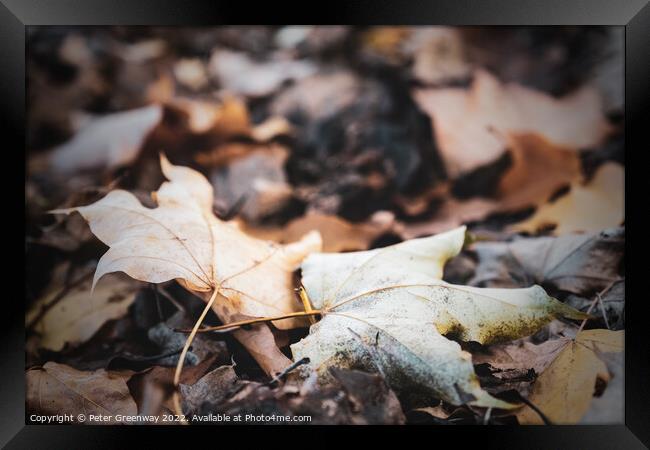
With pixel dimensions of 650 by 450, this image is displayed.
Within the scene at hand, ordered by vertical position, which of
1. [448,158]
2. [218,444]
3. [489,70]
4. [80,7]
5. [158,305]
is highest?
[80,7]

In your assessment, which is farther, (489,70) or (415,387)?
(489,70)

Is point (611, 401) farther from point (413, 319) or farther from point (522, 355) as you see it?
point (413, 319)

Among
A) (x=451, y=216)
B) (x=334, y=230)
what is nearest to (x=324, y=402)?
(x=334, y=230)

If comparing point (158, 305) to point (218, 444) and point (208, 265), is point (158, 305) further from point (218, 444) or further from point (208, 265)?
point (218, 444)

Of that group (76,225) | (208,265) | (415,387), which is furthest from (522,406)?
(76,225)

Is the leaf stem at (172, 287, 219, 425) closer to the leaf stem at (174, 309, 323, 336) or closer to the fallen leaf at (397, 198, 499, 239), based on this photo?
the leaf stem at (174, 309, 323, 336)

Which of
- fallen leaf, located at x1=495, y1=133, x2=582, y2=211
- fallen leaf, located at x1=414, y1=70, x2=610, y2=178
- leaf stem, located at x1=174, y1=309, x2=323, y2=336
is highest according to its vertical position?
fallen leaf, located at x1=414, y1=70, x2=610, y2=178

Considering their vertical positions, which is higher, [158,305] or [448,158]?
[448,158]

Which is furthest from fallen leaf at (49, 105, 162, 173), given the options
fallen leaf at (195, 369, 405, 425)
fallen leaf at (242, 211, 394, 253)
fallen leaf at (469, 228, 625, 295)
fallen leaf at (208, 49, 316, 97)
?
fallen leaf at (469, 228, 625, 295)
